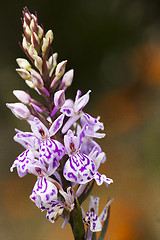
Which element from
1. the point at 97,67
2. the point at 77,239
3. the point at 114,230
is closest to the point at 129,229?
the point at 114,230

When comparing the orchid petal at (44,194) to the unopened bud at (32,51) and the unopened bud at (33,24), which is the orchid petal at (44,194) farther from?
the unopened bud at (33,24)

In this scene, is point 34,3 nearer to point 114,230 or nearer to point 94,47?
point 94,47

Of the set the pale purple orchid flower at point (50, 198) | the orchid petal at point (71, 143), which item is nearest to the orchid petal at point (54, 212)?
the pale purple orchid flower at point (50, 198)

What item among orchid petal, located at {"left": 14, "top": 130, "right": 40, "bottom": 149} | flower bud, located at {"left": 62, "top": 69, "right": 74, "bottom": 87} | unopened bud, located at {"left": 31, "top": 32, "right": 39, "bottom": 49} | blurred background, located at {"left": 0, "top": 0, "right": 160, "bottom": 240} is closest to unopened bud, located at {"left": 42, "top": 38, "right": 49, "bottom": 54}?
unopened bud, located at {"left": 31, "top": 32, "right": 39, "bottom": 49}

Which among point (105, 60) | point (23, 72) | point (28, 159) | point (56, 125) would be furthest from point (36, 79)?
point (105, 60)

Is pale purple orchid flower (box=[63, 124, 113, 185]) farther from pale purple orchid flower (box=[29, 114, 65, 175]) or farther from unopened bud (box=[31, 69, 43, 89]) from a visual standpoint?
unopened bud (box=[31, 69, 43, 89])

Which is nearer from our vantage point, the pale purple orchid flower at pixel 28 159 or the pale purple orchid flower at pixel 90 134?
the pale purple orchid flower at pixel 28 159

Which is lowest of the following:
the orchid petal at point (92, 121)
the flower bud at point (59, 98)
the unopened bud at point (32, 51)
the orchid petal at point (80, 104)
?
the orchid petal at point (92, 121)
